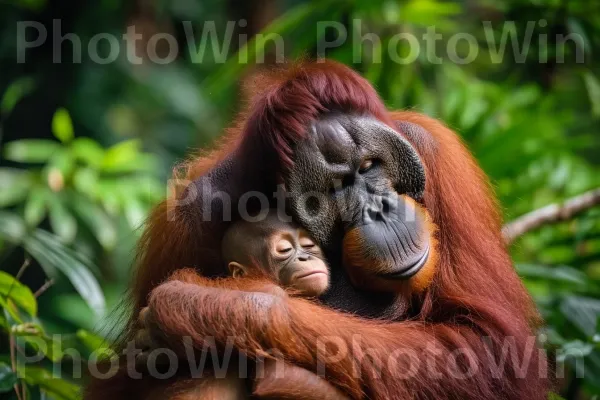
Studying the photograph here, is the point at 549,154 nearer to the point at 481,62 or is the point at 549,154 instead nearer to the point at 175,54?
the point at 481,62

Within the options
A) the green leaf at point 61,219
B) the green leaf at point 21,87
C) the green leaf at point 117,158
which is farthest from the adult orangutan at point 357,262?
the green leaf at point 21,87

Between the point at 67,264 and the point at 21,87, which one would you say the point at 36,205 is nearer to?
the point at 67,264

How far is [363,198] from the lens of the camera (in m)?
3.07

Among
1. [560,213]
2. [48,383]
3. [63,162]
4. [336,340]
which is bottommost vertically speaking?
[48,383]

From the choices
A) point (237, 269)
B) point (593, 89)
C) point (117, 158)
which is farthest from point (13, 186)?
point (593, 89)

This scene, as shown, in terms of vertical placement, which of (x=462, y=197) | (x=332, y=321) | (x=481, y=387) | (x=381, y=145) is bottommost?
(x=481, y=387)

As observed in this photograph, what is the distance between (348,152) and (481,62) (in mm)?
4988

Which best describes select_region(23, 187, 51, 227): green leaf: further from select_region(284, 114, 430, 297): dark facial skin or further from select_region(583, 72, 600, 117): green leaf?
select_region(583, 72, 600, 117): green leaf

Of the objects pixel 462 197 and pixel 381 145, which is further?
pixel 462 197

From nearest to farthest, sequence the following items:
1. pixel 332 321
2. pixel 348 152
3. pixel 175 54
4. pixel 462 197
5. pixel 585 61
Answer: pixel 332 321, pixel 348 152, pixel 462 197, pixel 585 61, pixel 175 54

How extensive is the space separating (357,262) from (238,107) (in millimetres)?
1859

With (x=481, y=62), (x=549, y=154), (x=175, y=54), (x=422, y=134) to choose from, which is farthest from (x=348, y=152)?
(x=175, y=54)

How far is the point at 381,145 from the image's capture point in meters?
3.15

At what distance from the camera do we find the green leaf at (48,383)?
3.36 meters
